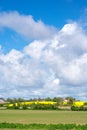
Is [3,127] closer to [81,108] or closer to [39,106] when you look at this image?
[81,108]

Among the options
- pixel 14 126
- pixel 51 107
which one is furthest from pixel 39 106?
pixel 14 126

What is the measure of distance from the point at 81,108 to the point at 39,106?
17.4 meters

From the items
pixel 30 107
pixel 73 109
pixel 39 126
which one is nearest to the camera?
pixel 39 126

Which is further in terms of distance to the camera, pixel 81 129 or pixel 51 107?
pixel 51 107

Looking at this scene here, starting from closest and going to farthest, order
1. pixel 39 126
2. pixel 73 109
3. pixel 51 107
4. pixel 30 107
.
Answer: pixel 39 126 < pixel 73 109 < pixel 51 107 < pixel 30 107

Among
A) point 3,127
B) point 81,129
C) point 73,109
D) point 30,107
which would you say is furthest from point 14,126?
point 30,107

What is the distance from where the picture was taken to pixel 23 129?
44.6 metres

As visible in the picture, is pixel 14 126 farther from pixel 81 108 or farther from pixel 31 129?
pixel 81 108

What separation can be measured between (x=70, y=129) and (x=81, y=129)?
1.58 meters

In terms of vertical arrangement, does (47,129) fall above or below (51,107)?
below

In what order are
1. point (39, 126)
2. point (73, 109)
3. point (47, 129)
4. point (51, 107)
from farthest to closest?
point (51, 107)
point (73, 109)
point (39, 126)
point (47, 129)

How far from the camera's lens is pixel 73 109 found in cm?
12306

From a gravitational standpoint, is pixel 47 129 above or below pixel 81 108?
below

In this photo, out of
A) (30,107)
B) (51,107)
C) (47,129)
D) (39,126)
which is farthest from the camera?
(30,107)
